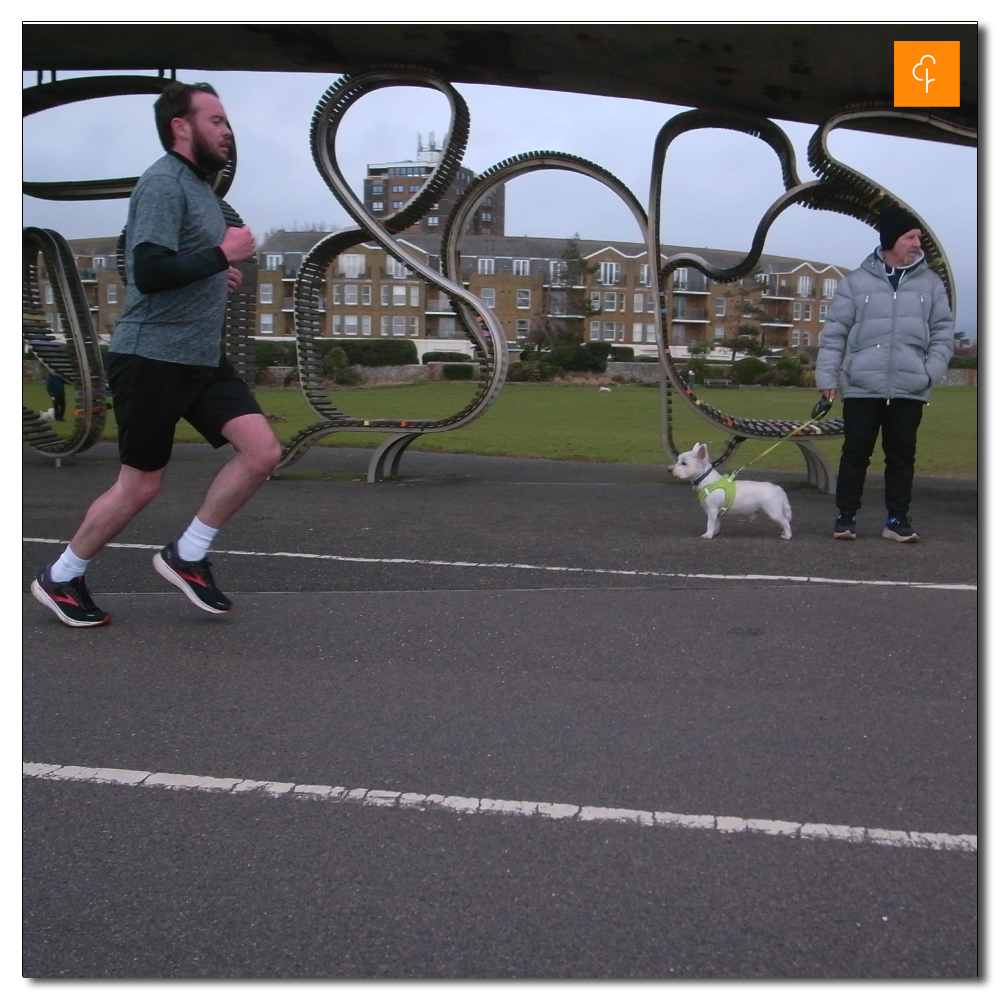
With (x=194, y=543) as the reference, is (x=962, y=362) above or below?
above

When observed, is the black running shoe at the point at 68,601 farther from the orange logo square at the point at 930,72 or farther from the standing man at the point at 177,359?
the orange logo square at the point at 930,72

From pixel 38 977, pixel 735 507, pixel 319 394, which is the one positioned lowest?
pixel 38 977

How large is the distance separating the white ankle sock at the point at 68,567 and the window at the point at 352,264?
863cm

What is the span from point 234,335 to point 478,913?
31.3 feet

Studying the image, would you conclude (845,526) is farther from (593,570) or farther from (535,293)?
(535,293)

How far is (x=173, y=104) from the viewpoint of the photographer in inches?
185

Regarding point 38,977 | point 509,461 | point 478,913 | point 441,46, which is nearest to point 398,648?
point 478,913

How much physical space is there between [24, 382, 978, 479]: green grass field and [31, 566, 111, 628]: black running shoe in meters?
8.35

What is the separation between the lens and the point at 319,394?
12.0 m

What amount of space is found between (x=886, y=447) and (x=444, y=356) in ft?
30.4

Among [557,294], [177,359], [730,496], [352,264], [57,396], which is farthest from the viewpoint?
[57,396]

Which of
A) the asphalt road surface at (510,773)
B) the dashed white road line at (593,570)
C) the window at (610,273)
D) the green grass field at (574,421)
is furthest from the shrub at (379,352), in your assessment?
the asphalt road surface at (510,773)

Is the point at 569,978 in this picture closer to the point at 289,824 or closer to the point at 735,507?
the point at 289,824

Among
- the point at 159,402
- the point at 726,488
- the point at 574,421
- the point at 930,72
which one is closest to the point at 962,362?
the point at 726,488
